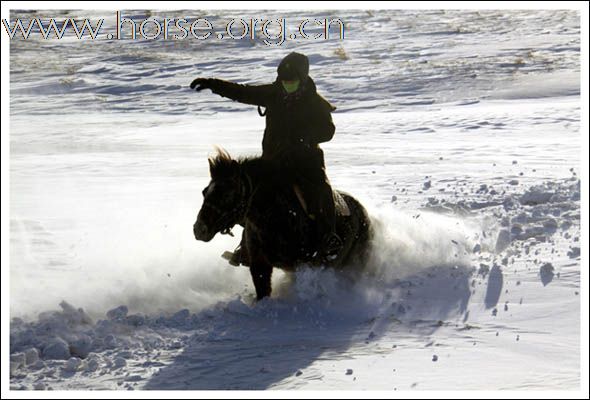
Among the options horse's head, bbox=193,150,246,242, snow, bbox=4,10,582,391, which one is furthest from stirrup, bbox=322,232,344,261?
horse's head, bbox=193,150,246,242

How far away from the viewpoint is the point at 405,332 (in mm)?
7328

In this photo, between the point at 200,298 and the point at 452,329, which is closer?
the point at 452,329

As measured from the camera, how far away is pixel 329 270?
804 cm

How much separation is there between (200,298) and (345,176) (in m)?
5.46

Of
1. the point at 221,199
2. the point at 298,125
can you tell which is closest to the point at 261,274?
the point at 221,199

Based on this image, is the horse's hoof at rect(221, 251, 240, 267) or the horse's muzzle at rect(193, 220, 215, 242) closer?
the horse's muzzle at rect(193, 220, 215, 242)

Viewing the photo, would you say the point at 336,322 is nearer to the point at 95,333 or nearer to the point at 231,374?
the point at 231,374

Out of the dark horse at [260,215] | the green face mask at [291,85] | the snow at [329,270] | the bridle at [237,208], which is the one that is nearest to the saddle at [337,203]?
the dark horse at [260,215]

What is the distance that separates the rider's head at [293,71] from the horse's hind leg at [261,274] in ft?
4.41

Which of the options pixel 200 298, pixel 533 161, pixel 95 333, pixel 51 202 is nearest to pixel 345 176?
pixel 533 161

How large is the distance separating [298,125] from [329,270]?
1230 mm

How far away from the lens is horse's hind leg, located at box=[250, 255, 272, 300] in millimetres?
7711

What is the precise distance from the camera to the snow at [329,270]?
662 centimetres

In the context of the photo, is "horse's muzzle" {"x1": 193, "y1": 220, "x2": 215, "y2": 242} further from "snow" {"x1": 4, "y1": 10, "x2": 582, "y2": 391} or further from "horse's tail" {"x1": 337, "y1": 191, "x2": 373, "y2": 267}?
"horse's tail" {"x1": 337, "y1": 191, "x2": 373, "y2": 267}
